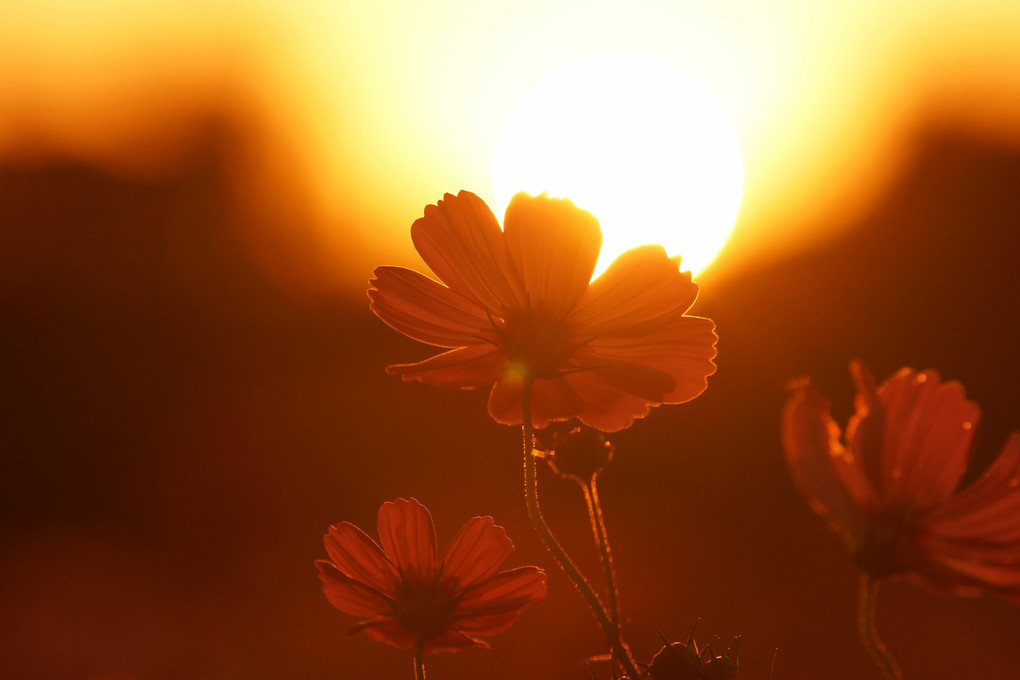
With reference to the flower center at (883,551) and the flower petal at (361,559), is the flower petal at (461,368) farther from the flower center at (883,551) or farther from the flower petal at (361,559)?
the flower center at (883,551)

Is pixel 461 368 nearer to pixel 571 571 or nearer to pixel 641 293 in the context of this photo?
pixel 641 293

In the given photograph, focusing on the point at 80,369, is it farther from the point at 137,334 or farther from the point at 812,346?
the point at 812,346

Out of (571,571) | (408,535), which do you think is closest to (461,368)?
(408,535)

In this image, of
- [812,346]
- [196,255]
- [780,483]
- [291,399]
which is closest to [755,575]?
[780,483]

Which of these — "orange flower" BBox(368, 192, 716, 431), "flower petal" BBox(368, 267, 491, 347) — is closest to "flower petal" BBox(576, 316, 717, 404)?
"orange flower" BBox(368, 192, 716, 431)

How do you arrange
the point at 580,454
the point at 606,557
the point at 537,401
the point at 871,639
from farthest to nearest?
the point at 537,401 → the point at 580,454 → the point at 606,557 → the point at 871,639

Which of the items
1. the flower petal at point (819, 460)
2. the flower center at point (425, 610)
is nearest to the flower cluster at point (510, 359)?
the flower center at point (425, 610)
